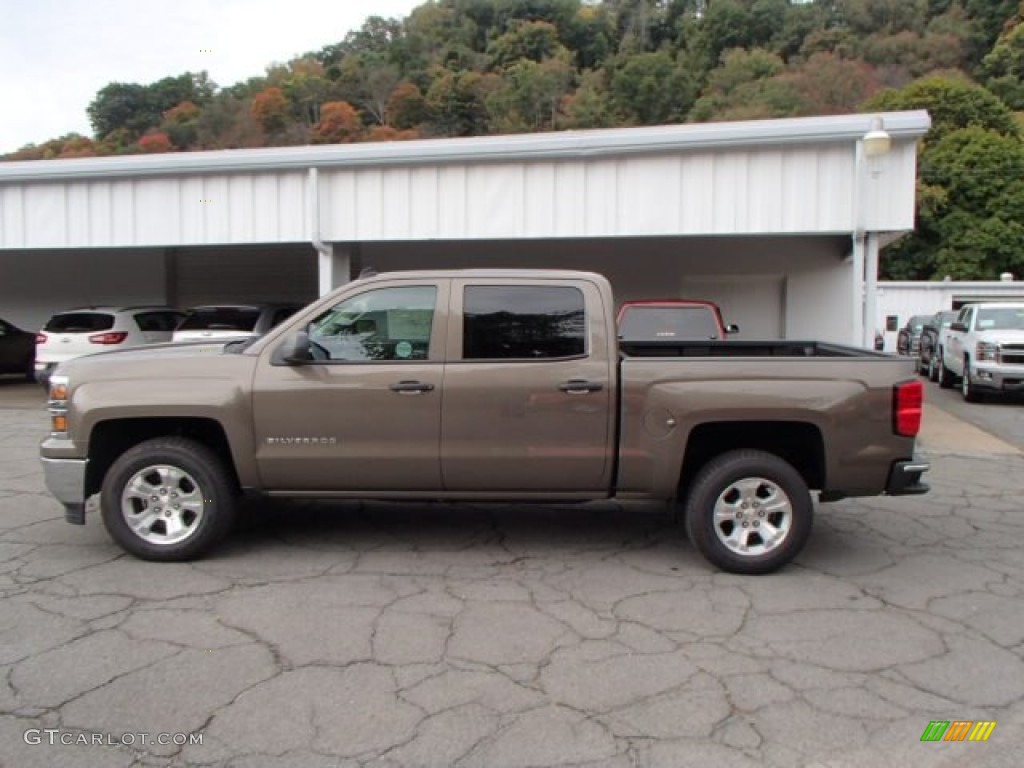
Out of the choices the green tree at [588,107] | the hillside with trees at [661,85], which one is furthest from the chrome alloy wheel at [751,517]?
the green tree at [588,107]

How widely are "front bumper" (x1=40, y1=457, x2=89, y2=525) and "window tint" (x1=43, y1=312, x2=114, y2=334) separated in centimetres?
934

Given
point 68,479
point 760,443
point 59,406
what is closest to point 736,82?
point 760,443

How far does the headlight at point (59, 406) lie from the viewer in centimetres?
521

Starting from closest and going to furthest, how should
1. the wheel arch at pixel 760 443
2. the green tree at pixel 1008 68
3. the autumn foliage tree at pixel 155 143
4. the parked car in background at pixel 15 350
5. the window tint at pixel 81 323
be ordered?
the wheel arch at pixel 760 443, the window tint at pixel 81 323, the parked car in background at pixel 15 350, the autumn foliage tree at pixel 155 143, the green tree at pixel 1008 68

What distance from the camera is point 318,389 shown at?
5082 mm

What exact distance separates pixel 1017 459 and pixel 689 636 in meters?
7.10

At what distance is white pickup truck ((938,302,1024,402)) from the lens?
13.9 meters

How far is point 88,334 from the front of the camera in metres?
13.5

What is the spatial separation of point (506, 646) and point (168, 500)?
2504 millimetres

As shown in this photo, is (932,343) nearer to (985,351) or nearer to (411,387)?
(985,351)

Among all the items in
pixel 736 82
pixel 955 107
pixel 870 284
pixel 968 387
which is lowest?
pixel 968 387

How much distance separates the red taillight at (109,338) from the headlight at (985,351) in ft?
47.7

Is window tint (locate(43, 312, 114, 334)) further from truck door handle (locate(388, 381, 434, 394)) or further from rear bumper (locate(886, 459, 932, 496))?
rear bumper (locate(886, 459, 932, 496))

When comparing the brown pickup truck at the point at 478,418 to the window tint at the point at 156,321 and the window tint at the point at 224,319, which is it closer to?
the window tint at the point at 224,319
